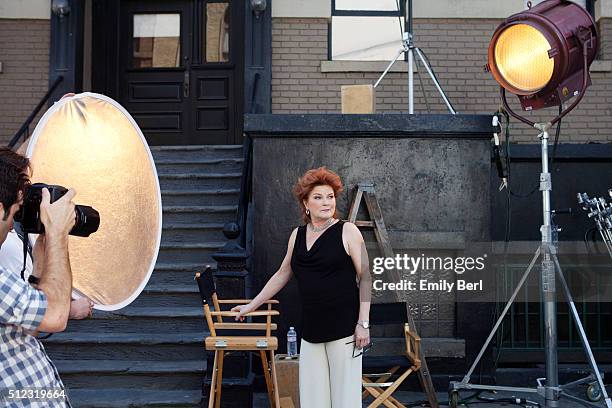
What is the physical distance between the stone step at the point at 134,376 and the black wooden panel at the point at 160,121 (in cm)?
428

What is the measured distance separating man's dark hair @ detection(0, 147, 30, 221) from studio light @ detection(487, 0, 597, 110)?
329 centimetres

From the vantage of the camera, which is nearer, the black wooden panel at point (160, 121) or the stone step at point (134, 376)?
the stone step at point (134, 376)

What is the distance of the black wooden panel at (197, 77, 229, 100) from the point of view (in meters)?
8.82

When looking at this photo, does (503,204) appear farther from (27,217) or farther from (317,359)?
(27,217)

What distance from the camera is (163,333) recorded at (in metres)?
5.70

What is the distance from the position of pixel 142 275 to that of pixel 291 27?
21.4 feet

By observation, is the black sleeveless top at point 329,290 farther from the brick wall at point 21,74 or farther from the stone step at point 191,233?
the brick wall at point 21,74

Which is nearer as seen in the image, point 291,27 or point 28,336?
point 28,336

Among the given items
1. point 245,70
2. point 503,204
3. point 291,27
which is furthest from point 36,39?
point 503,204

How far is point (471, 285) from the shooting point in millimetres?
5992

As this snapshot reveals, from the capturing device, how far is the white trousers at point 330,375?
12.0 ft

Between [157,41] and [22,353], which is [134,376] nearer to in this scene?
[22,353]

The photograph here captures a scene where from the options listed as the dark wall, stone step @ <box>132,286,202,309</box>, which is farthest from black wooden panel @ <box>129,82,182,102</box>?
stone step @ <box>132,286,202,309</box>

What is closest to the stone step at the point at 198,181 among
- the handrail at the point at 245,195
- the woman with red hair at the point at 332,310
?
the handrail at the point at 245,195
